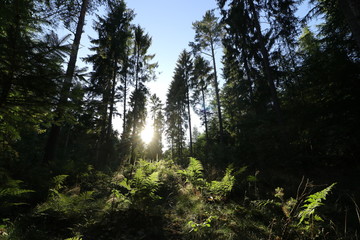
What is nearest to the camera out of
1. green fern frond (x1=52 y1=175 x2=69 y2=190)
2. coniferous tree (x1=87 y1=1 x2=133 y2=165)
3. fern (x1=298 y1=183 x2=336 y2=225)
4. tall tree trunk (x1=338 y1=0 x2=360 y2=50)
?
fern (x1=298 y1=183 x2=336 y2=225)

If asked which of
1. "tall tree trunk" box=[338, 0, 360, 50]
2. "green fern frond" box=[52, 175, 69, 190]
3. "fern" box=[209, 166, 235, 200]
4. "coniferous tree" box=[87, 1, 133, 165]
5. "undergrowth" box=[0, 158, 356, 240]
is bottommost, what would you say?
"undergrowth" box=[0, 158, 356, 240]

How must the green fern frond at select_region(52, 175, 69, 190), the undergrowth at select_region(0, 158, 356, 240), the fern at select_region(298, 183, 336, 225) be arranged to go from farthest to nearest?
the green fern frond at select_region(52, 175, 69, 190)
the undergrowth at select_region(0, 158, 356, 240)
the fern at select_region(298, 183, 336, 225)

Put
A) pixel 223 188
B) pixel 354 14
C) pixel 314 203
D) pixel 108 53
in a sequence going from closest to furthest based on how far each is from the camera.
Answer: pixel 314 203
pixel 354 14
pixel 223 188
pixel 108 53

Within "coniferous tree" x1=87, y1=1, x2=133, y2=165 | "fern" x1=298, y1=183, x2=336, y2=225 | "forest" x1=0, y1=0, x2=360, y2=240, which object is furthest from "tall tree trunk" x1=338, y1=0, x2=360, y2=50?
"coniferous tree" x1=87, y1=1, x2=133, y2=165

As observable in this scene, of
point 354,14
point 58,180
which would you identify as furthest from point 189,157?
point 354,14

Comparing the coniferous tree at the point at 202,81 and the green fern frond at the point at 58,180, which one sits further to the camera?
the coniferous tree at the point at 202,81

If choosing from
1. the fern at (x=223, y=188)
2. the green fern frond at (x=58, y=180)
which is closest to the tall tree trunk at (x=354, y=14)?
the fern at (x=223, y=188)

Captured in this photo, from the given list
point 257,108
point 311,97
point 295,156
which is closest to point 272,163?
point 295,156

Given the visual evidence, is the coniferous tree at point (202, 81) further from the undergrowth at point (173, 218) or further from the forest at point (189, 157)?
the undergrowth at point (173, 218)

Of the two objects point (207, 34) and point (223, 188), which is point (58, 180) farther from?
point (207, 34)

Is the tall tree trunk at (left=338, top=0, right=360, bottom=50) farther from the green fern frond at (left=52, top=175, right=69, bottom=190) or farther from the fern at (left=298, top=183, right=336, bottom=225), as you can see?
the green fern frond at (left=52, top=175, right=69, bottom=190)

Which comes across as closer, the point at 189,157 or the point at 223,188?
the point at 223,188

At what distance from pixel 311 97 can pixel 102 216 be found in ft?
28.1

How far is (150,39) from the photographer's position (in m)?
17.4
